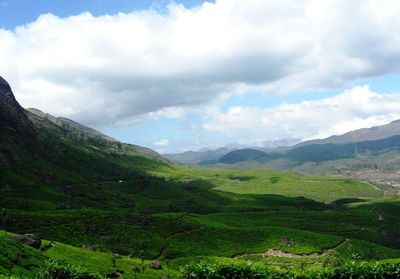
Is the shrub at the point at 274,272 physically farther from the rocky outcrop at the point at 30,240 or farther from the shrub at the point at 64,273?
the rocky outcrop at the point at 30,240

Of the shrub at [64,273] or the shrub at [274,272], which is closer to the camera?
the shrub at [64,273]

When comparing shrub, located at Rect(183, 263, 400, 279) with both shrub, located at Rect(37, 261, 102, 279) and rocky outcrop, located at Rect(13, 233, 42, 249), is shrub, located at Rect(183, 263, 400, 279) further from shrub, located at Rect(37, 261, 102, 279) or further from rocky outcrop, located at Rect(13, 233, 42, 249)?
rocky outcrop, located at Rect(13, 233, 42, 249)

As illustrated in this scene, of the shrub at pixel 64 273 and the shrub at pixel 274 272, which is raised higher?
the shrub at pixel 64 273

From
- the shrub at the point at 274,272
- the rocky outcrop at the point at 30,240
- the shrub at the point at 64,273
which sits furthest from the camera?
the rocky outcrop at the point at 30,240

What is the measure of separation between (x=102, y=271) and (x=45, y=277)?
71161mm

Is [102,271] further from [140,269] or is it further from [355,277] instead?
[355,277]

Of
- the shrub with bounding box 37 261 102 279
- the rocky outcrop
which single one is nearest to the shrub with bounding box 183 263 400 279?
the shrub with bounding box 37 261 102 279

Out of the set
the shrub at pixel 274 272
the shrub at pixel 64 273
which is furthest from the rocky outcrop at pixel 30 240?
the shrub at pixel 274 272

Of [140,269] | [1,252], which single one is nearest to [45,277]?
[1,252]

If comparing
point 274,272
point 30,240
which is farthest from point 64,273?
point 30,240

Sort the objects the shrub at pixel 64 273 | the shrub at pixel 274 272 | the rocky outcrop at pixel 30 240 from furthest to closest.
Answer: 1. the rocky outcrop at pixel 30 240
2. the shrub at pixel 274 272
3. the shrub at pixel 64 273

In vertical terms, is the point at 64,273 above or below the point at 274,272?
above

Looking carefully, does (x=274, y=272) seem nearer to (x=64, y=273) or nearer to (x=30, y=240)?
(x=64, y=273)

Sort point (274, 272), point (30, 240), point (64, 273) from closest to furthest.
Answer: point (64, 273), point (274, 272), point (30, 240)
